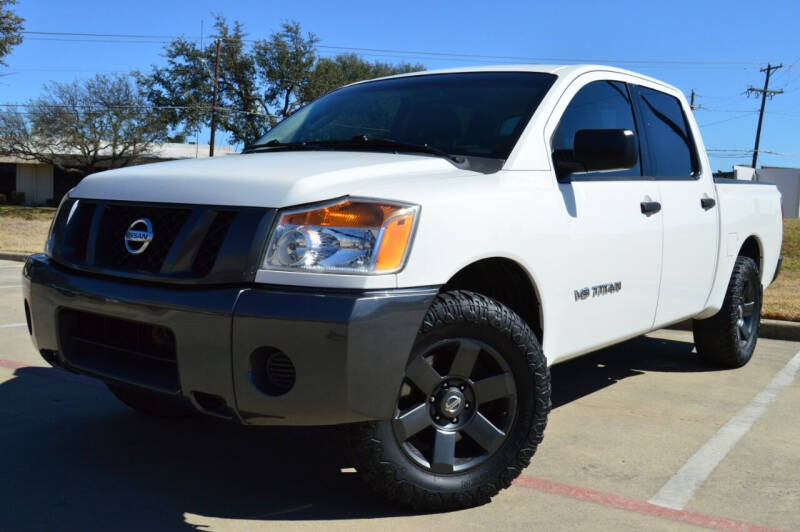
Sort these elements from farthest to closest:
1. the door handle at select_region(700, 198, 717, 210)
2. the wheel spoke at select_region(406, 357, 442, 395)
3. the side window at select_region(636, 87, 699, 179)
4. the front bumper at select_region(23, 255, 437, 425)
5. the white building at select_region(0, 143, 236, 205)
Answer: the white building at select_region(0, 143, 236, 205), the door handle at select_region(700, 198, 717, 210), the side window at select_region(636, 87, 699, 179), the wheel spoke at select_region(406, 357, 442, 395), the front bumper at select_region(23, 255, 437, 425)

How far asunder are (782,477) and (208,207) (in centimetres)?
274

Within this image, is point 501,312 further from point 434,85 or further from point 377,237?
point 434,85

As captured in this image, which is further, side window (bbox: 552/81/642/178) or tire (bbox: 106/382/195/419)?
tire (bbox: 106/382/195/419)

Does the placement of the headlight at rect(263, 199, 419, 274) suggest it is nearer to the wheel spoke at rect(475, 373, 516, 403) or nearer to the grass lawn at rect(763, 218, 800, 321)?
the wheel spoke at rect(475, 373, 516, 403)

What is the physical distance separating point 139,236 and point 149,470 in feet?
3.80

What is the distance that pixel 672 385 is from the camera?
545 cm

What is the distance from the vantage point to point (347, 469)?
3629 millimetres

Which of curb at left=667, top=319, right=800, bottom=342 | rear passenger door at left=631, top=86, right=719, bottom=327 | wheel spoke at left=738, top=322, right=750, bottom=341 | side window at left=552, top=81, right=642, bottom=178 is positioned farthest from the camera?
curb at left=667, top=319, right=800, bottom=342

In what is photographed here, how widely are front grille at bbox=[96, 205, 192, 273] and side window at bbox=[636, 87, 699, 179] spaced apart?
2.70 metres

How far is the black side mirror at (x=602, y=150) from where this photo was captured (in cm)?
360

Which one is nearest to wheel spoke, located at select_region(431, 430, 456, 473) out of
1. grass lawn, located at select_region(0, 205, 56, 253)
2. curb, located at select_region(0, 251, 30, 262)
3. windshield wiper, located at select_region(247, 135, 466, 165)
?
windshield wiper, located at select_region(247, 135, 466, 165)

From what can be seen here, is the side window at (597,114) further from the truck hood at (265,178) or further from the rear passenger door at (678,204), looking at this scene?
the truck hood at (265,178)

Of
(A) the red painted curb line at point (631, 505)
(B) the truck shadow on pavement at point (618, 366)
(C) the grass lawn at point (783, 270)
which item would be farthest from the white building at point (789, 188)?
(A) the red painted curb line at point (631, 505)

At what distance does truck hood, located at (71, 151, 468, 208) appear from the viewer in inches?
111
